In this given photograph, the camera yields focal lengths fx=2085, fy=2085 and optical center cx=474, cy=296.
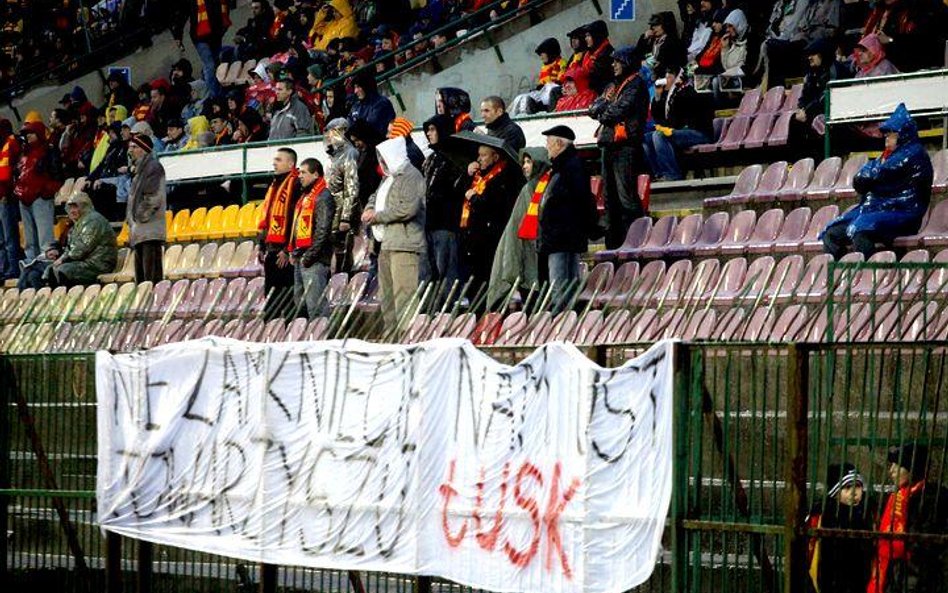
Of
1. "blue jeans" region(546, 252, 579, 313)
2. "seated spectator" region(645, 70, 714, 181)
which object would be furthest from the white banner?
"seated spectator" region(645, 70, 714, 181)

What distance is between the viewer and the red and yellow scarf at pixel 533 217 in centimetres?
1628

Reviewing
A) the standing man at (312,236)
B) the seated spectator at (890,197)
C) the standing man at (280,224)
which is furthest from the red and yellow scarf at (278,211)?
the seated spectator at (890,197)

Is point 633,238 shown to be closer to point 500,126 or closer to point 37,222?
point 500,126

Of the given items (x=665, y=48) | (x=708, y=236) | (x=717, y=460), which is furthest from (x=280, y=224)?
(x=717, y=460)

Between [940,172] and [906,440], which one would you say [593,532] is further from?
[940,172]

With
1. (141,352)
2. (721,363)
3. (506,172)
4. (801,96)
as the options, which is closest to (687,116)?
(801,96)

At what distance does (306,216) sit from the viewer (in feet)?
59.8

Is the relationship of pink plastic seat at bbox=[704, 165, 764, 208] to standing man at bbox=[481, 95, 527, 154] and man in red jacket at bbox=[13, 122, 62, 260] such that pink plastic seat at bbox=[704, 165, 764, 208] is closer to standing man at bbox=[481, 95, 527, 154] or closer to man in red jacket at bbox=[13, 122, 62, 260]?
standing man at bbox=[481, 95, 527, 154]

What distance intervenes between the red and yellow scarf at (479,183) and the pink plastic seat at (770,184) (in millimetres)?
2271

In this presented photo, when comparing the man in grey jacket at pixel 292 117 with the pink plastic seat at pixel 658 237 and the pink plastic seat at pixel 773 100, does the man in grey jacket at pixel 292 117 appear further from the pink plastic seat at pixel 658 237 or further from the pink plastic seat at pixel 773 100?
the pink plastic seat at pixel 658 237

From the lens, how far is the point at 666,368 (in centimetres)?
1001

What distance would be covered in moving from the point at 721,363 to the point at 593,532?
1052 mm

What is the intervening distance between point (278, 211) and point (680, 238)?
3.75 metres

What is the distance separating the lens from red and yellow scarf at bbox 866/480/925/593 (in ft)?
30.3
